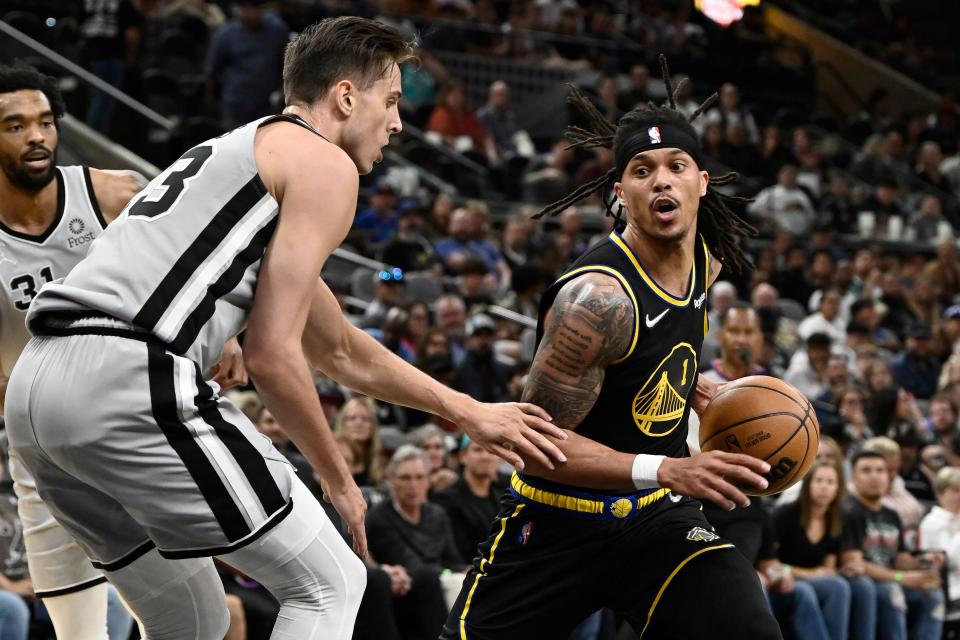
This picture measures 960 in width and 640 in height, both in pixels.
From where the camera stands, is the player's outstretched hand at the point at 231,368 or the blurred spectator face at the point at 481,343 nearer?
the player's outstretched hand at the point at 231,368

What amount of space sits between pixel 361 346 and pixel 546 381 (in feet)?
2.18

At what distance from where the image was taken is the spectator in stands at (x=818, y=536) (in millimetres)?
8805

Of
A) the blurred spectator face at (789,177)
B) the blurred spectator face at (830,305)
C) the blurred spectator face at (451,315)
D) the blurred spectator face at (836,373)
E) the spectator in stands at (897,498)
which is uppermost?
the blurred spectator face at (789,177)

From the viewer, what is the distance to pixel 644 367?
4.54 m

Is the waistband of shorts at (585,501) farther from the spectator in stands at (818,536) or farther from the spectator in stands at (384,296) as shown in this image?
the spectator in stands at (384,296)

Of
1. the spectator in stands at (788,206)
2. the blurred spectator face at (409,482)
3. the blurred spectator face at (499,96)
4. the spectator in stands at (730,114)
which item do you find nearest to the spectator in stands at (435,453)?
the blurred spectator face at (409,482)

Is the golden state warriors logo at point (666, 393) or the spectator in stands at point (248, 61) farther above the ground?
the spectator in stands at point (248, 61)

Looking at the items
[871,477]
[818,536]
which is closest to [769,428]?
[818,536]

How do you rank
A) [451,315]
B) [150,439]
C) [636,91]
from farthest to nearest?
1. [636,91]
2. [451,315]
3. [150,439]

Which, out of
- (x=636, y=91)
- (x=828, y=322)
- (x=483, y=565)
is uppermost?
(x=636, y=91)

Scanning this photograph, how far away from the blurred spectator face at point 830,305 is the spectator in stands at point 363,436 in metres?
6.66

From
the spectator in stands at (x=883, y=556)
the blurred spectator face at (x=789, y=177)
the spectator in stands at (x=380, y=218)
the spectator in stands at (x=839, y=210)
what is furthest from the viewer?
the spectator in stands at (x=839, y=210)

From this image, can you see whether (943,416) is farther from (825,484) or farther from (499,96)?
(499,96)

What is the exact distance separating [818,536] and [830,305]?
514 centimetres
